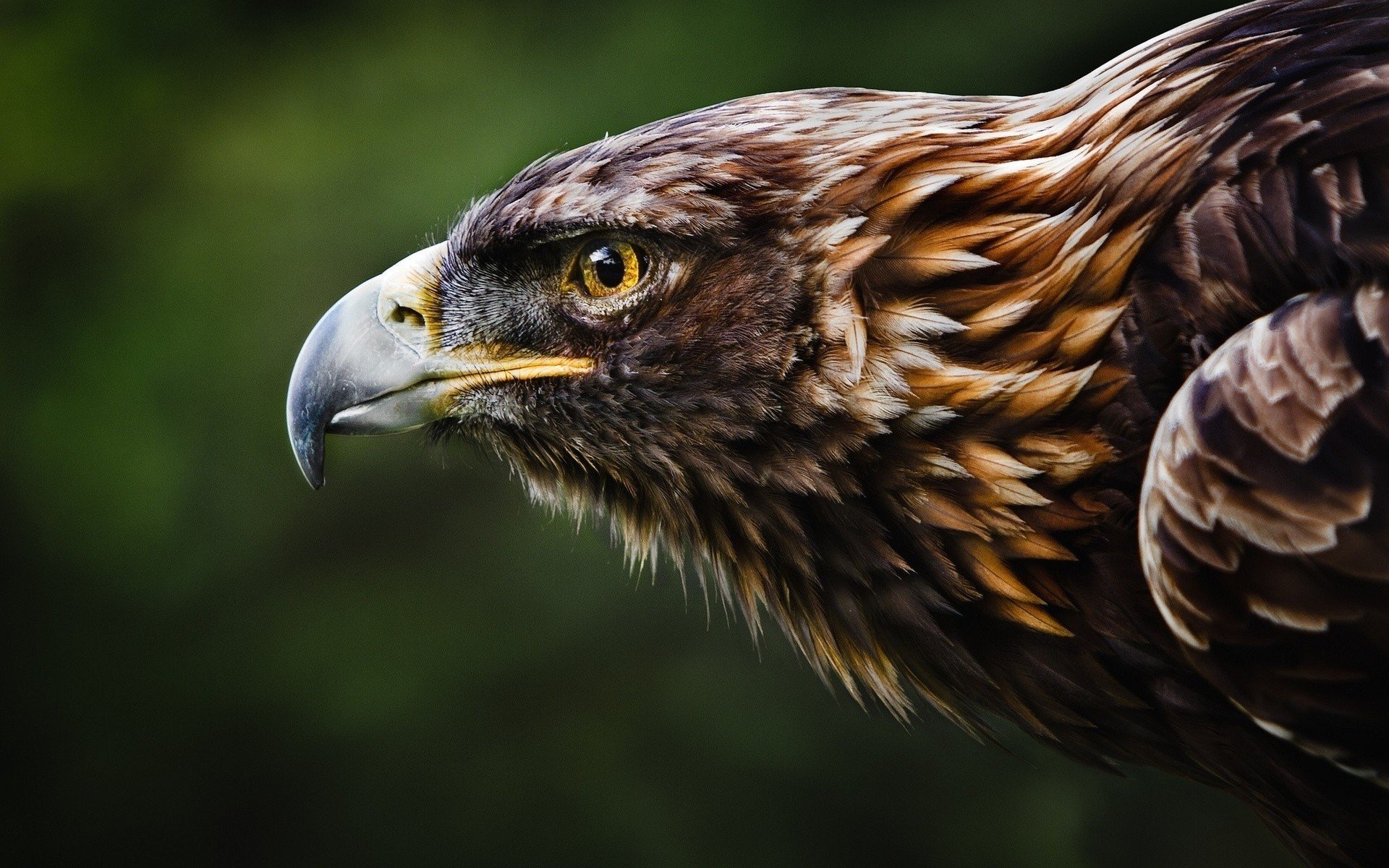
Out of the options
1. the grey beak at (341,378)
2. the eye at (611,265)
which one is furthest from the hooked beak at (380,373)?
the eye at (611,265)

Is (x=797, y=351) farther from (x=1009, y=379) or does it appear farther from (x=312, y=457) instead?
(x=312, y=457)

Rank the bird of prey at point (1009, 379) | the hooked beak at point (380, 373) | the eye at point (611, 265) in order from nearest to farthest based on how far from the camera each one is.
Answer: the bird of prey at point (1009, 379) → the eye at point (611, 265) → the hooked beak at point (380, 373)

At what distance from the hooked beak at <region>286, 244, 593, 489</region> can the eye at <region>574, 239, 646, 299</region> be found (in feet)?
0.45

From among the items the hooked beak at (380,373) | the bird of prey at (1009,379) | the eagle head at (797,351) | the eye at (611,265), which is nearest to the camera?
the bird of prey at (1009,379)

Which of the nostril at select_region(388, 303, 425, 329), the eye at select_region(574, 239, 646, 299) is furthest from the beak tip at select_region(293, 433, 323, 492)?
the eye at select_region(574, 239, 646, 299)

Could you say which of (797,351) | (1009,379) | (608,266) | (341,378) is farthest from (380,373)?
(1009,379)

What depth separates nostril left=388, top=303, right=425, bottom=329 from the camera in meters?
1.65

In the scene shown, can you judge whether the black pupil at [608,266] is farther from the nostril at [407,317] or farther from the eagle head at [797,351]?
the nostril at [407,317]

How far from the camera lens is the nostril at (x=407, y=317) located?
1.65 m

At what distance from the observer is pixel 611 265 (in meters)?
1.51

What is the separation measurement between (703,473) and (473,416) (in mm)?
338

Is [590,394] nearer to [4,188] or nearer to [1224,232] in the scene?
[1224,232]

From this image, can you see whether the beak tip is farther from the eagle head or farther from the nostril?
the nostril

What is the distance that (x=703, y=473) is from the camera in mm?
1506
